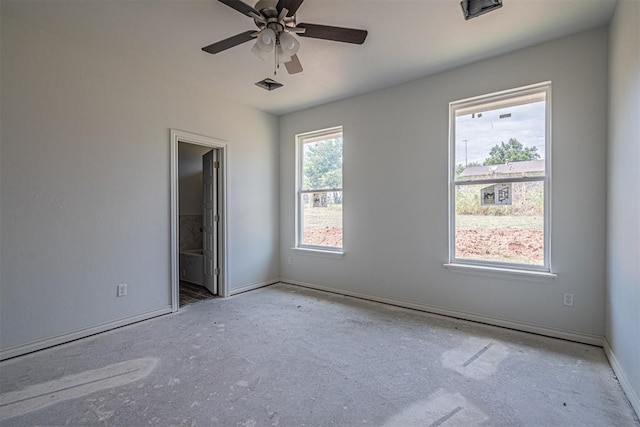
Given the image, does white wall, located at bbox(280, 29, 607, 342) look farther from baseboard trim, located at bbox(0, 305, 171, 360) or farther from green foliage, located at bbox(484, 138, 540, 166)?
baseboard trim, located at bbox(0, 305, 171, 360)

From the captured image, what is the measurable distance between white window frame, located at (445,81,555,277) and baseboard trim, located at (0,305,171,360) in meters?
3.24

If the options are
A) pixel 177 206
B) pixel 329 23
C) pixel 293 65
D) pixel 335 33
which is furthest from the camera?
pixel 177 206

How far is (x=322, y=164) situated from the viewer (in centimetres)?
451

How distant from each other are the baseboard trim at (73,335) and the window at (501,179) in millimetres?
3312

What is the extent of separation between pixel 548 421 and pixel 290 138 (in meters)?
4.19

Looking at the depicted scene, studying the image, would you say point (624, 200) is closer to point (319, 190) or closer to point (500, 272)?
point (500, 272)

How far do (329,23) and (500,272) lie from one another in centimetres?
275

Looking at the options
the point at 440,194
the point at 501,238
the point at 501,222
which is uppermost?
the point at 440,194

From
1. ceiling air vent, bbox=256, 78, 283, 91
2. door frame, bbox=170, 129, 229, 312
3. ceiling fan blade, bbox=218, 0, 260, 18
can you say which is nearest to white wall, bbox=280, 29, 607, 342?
ceiling air vent, bbox=256, 78, 283, 91

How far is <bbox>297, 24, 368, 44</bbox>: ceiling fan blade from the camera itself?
2.10 metres

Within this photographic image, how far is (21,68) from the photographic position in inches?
96.3

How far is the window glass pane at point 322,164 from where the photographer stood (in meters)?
→ 4.34

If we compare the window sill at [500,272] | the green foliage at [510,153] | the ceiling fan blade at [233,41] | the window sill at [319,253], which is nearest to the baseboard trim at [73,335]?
the window sill at [319,253]

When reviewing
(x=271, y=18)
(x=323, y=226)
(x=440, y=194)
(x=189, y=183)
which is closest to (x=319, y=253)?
(x=323, y=226)
